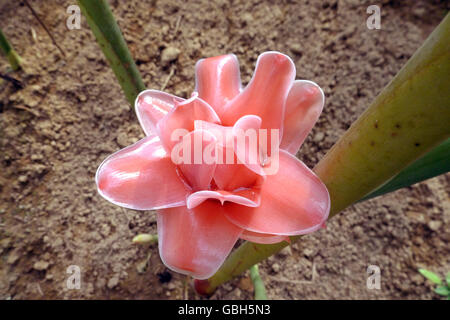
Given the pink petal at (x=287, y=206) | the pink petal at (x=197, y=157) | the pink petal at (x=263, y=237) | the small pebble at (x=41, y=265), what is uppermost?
the pink petal at (x=197, y=157)

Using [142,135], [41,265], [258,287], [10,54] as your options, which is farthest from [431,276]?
[10,54]

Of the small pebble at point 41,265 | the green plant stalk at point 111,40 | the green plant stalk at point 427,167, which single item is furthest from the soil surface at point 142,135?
the green plant stalk at point 427,167

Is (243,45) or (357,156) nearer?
(357,156)

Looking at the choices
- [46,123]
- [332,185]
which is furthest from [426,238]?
[46,123]

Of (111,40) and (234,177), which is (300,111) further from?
(111,40)

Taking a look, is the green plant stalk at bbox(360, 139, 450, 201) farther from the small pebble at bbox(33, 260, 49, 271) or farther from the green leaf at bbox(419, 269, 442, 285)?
the small pebble at bbox(33, 260, 49, 271)

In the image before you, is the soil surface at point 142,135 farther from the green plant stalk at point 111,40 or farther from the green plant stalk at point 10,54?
the green plant stalk at point 111,40

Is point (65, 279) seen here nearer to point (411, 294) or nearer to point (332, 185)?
point (332, 185)
